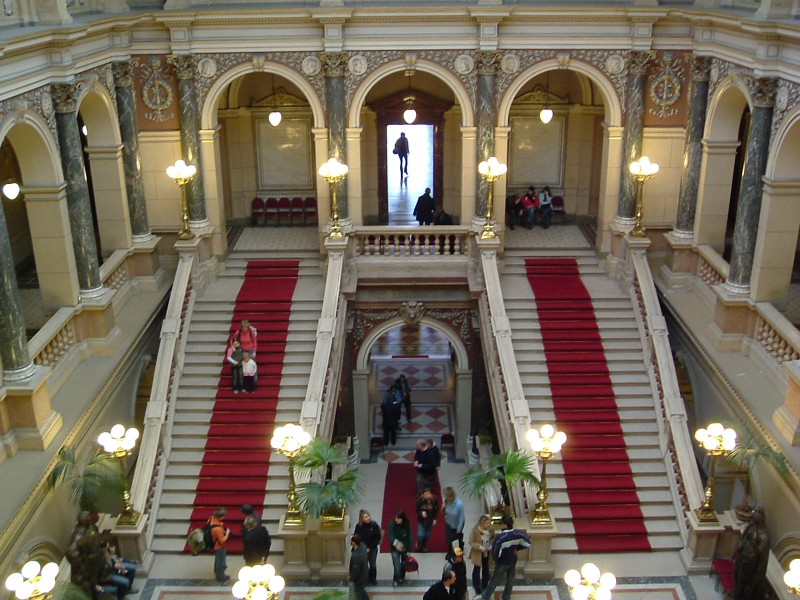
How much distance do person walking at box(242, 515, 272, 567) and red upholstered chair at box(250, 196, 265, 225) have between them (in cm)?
1050

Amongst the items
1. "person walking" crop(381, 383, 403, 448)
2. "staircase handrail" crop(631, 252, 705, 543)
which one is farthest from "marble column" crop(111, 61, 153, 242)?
"staircase handrail" crop(631, 252, 705, 543)

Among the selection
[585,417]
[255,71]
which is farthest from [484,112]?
[585,417]

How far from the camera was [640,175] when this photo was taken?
17.1 metres

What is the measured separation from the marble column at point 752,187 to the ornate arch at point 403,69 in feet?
18.0

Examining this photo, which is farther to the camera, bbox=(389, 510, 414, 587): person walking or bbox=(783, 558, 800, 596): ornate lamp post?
bbox=(389, 510, 414, 587): person walking

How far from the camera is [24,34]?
1252 cm

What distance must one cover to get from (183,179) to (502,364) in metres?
6.94

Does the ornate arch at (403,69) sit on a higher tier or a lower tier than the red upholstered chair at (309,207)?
higher

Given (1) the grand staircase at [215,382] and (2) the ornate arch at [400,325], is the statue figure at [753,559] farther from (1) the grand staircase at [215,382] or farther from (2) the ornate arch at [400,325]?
(2) the ornate arch at [400,325]

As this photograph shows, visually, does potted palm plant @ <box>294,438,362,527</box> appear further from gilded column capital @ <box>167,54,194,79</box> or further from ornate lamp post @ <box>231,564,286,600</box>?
gilded column capital @ <box>167,54,194,79</box>

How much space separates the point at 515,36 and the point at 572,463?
829 centimetres

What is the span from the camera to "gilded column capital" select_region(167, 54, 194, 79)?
17375 millimetres

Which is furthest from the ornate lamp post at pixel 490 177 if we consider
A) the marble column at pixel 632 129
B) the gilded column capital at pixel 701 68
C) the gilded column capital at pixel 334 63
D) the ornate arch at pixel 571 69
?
the gilded column capital at pixel 701 68

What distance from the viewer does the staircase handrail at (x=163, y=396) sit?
14.1 meters
